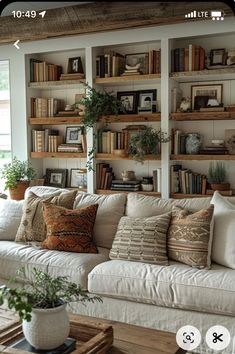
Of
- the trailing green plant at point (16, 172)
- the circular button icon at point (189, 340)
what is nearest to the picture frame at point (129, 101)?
the trailing green plant at point (16, 172)

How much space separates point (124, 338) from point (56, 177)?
289 cm

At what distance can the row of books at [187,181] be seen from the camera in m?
3.80

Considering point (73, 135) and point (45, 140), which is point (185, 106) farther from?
point (45, 140)

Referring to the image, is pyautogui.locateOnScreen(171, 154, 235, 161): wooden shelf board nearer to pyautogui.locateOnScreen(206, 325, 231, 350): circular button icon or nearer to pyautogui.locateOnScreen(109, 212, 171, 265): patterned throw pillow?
pyautogui.locateOnScreen(109, 212, 171, 265): patterned throw pillow

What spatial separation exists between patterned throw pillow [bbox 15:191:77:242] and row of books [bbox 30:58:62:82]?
1725 mm

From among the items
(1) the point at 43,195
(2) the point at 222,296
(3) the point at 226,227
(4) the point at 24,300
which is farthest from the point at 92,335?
(1) the point at 43,195

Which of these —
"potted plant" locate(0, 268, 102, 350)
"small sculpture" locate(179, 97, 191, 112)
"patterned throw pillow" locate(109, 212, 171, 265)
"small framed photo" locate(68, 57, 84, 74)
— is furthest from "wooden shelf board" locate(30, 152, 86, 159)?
"potted plant" locate(0, 268, 102, 350)

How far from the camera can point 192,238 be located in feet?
7.80

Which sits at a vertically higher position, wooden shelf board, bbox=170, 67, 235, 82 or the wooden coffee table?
wooden shelf board, bbox=170, 67, 235, 82

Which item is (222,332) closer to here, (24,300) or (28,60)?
(24,300)

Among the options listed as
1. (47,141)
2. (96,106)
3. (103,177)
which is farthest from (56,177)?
(96,106)

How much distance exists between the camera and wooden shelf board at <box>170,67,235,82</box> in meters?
3.57

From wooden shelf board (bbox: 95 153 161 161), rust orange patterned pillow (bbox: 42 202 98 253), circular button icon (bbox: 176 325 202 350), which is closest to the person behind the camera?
circular button icon (bbox: 176 325 202 350)

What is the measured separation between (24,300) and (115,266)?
3.06 feet
